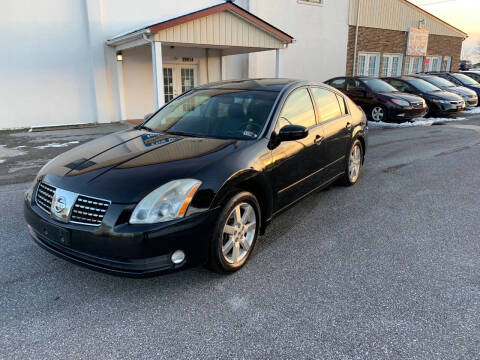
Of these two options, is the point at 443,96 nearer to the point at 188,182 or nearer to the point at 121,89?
the point at 121,89

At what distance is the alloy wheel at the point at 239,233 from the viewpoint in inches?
121

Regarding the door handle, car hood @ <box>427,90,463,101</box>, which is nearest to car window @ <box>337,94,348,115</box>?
the door handle

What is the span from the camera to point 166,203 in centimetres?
265

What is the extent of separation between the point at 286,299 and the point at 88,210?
1597mm

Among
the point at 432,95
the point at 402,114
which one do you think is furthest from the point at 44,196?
the point at 432,95

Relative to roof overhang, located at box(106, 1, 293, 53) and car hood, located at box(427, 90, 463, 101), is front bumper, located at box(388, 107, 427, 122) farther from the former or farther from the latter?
roof overhang, located at box(106, 1, 293, 53)

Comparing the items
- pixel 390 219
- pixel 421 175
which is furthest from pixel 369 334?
pixel 421 175

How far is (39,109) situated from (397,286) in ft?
40.6

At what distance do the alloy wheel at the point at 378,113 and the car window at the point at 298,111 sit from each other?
9108mm

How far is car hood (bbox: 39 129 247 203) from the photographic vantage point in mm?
2699

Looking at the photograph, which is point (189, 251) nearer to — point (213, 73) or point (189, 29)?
point (189, 29)

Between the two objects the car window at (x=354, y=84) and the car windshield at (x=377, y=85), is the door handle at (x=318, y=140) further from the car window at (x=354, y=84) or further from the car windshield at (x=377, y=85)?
the car window at (x=354, y=84)

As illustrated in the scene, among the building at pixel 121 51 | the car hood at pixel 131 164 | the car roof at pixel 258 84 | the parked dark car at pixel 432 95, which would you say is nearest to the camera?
the car hood at pixel 131 164

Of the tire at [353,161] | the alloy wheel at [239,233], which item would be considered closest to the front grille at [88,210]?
Answer: the alloy wheel at [239,233]
